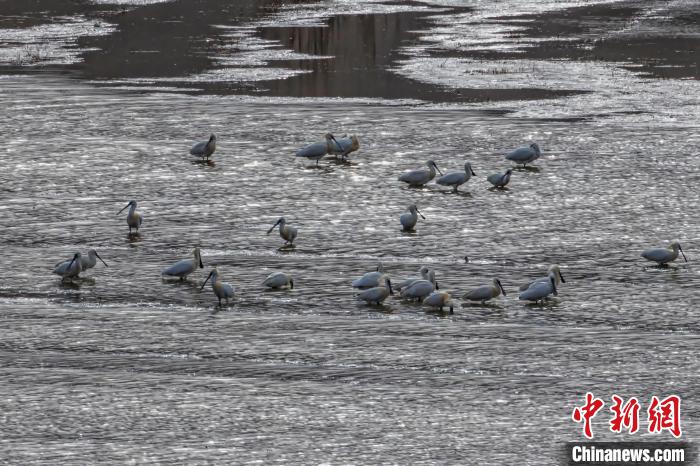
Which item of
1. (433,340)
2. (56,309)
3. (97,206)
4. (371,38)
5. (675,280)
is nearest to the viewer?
(433,340)

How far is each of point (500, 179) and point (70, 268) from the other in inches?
422

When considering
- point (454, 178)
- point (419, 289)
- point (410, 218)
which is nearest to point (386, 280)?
point (419, 289)

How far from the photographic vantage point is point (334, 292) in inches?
858

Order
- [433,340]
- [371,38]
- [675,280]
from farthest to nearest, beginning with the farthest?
[371,38] < [675,280] < [433,340]

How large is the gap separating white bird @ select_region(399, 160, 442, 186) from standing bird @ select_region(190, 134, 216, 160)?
201 inches

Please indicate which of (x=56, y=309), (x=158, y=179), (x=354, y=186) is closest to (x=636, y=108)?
(x=354, y=186)

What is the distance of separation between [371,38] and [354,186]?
25.1 meters

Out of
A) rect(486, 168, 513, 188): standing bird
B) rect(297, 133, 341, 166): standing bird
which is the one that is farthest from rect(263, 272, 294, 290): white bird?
rect(297, 133, 341, 166): standing bird

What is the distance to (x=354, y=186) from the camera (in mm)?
30047

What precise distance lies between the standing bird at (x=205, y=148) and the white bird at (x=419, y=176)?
16.7ft

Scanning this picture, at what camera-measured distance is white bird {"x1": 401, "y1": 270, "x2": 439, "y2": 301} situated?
20.8 m

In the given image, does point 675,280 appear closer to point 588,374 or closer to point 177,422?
point 588,374

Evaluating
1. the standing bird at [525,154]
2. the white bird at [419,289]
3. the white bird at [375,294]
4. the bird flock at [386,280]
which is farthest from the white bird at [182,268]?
the standing bird at [525,154]

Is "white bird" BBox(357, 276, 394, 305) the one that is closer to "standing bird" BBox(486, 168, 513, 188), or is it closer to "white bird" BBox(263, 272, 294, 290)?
"white bird" BBox(263, 272, 294, 290)
